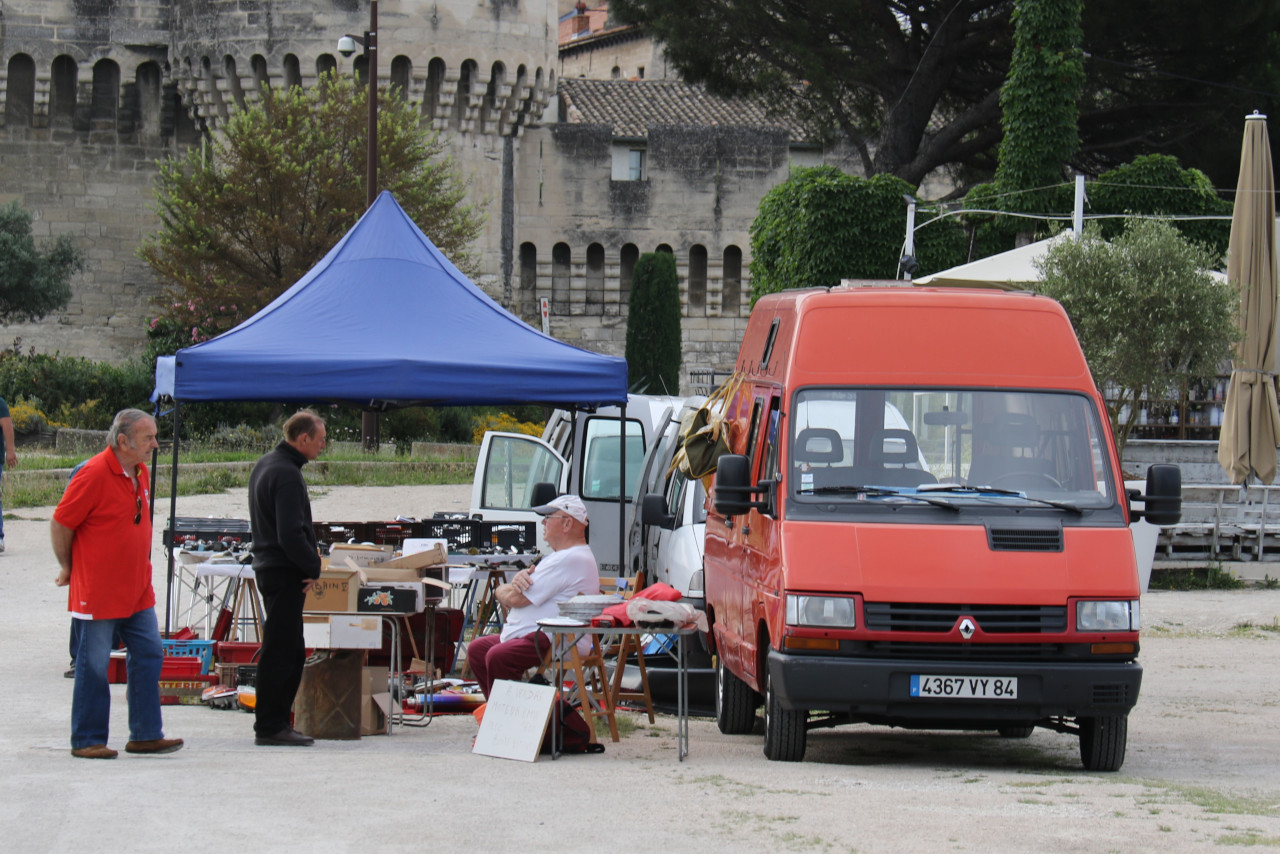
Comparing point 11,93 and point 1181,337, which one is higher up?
point 11,93

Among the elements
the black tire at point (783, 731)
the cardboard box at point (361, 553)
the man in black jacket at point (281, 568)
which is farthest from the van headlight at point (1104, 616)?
the cardboard box at point (361, 553)

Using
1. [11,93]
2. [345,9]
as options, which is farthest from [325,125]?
[11,93]

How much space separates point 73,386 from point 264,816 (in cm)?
2792

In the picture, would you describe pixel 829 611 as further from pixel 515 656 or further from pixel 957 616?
pixel 515 656

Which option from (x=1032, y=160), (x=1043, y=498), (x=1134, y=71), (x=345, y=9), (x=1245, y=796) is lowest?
(x=1245, y=796)

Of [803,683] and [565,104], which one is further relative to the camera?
[565,104]

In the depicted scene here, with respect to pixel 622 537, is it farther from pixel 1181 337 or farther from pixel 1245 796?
pixel 1181 337

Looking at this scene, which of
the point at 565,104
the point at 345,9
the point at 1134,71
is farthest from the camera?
the point at 565,104

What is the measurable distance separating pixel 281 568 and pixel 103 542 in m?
0.77

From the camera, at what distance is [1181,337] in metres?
15.3

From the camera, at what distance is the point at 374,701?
7785mm

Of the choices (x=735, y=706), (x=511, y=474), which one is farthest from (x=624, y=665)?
(x=511, y=474)

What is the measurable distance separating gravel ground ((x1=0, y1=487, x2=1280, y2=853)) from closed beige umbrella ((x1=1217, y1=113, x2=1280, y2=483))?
20.2ft

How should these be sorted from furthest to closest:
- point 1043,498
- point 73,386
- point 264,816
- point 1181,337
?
point 73,386 → point 1181,337 → point 1043,498 → point 264,816
